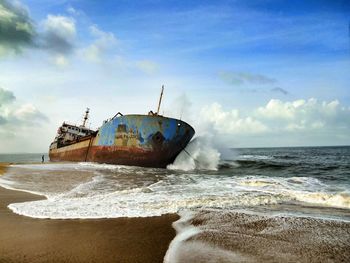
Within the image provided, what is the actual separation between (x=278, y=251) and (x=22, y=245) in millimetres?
3168

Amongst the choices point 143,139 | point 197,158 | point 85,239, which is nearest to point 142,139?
point 143,139

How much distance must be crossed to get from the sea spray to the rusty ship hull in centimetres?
59

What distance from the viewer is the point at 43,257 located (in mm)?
3268

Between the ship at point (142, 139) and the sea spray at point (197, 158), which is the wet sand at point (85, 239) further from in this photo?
the sea spray at point (197, 158)

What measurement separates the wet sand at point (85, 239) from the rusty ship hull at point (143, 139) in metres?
13.0

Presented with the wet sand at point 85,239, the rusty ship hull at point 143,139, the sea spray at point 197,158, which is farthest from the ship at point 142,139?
the wet sand at point 85,239

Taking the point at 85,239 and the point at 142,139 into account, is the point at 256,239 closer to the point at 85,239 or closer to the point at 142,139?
the point at 85,239

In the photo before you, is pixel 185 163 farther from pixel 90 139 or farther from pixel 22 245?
pixel 22 245

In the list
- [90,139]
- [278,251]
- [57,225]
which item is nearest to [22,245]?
[57,225]

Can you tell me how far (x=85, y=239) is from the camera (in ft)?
12.8

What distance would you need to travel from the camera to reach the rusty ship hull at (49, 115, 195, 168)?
1827 cm

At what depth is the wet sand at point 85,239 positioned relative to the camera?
3291mm

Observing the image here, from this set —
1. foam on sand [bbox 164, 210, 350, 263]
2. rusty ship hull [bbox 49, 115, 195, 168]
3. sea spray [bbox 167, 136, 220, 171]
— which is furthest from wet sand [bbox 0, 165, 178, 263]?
sea spray [bbox 167, 136, 220, 171]

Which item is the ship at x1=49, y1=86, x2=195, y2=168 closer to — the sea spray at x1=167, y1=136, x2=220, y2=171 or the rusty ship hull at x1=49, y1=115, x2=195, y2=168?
the rusty ship hull at x1=49, y1=115, x2=195, y2=168
